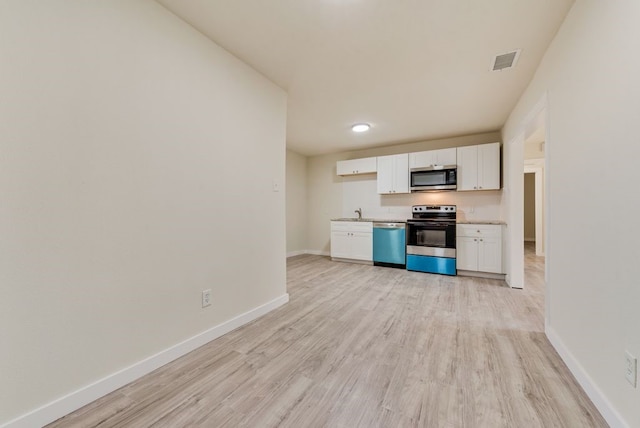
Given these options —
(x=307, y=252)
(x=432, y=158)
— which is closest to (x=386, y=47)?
(x=432, y=158)

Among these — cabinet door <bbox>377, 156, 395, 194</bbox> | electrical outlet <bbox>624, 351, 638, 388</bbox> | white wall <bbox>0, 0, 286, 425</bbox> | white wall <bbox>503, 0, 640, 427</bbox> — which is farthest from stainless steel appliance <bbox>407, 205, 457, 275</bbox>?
white wall <bbox>0, 0, 286, 425</bbox>

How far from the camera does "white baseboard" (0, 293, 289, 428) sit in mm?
1226

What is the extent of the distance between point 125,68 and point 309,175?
4.98 m

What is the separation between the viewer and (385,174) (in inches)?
199

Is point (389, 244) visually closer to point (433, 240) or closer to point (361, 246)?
point (361, 246)

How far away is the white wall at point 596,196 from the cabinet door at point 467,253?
82.1 inches

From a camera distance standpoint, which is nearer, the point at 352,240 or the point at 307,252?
the point at 352,240

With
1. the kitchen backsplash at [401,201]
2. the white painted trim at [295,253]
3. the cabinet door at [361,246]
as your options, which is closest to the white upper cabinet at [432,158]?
the kitchen backsplash at [401,201]

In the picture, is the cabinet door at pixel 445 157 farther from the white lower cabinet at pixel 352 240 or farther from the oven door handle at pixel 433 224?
the white lower cabinet at pixel 352 240

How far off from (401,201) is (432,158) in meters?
1.08

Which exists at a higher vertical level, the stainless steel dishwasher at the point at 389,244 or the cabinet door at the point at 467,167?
the cabinet door at the point at 467,167

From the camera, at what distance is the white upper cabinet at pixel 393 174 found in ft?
15.9

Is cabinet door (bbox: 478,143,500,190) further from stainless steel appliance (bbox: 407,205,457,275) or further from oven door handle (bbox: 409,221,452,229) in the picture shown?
oven door handle (bbox: 409,221,452,229)

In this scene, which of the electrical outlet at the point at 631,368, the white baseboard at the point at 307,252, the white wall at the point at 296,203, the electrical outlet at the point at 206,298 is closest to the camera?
the electrical outlet at the point at 631,368
